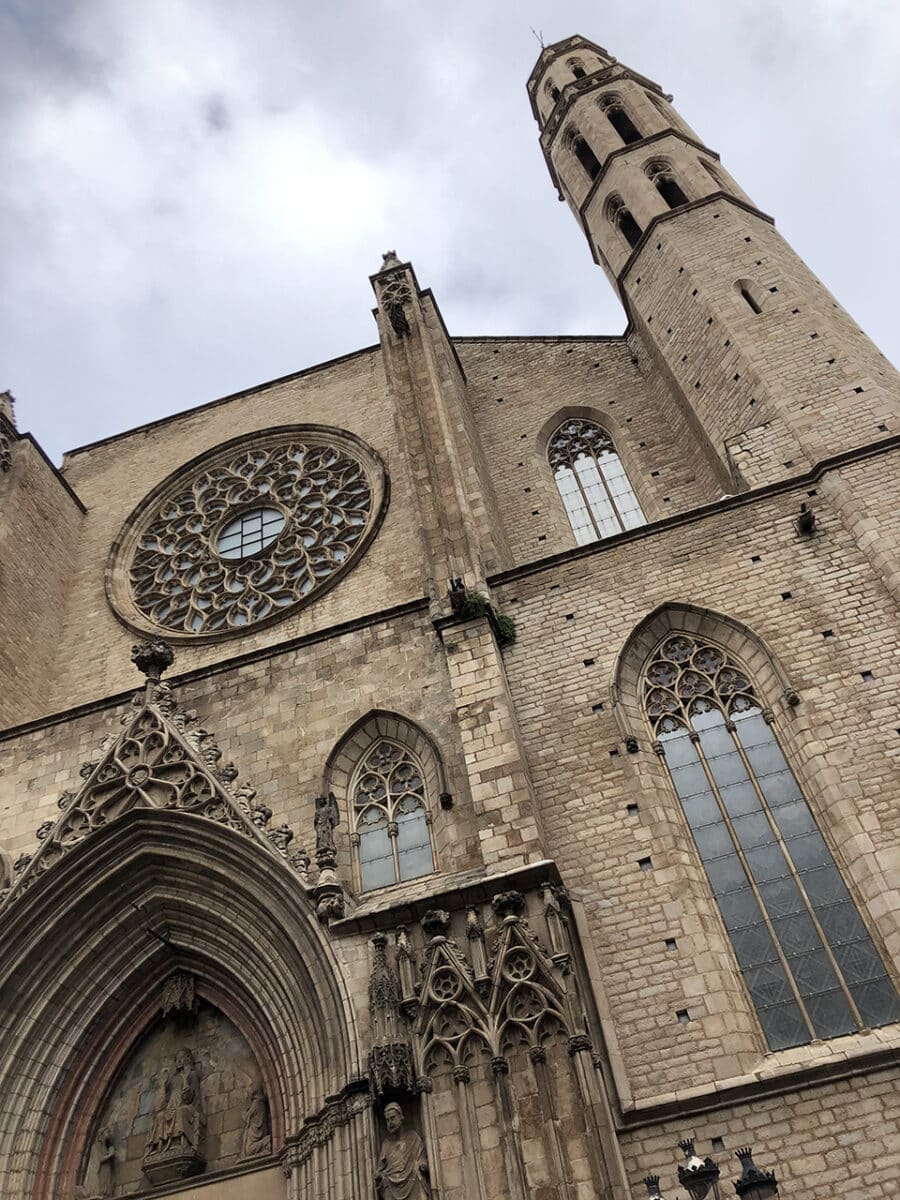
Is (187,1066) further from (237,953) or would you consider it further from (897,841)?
(897,841)

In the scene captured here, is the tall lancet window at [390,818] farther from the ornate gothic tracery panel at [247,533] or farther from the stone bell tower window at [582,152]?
the stone bell tower window at [582,152]

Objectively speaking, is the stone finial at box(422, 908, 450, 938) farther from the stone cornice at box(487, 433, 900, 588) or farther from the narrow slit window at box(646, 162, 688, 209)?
the narrow slit window at box(646, 162, 688, 209)

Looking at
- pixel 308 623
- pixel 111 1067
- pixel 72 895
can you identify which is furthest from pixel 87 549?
pixel 111 1067

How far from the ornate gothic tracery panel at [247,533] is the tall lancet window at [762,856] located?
5802mm

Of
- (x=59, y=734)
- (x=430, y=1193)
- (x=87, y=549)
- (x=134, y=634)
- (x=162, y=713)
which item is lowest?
(x=430, y=1193)

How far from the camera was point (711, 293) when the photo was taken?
43.7ft

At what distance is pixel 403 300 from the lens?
14969mm

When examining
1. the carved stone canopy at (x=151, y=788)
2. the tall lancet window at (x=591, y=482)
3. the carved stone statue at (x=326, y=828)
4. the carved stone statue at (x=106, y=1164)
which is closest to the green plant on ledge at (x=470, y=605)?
the carved stone statue at (x=326, y=828)

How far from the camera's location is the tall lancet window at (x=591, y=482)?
13852 mm

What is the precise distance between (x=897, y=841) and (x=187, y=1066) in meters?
6.19

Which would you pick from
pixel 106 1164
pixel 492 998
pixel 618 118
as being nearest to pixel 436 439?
pixel 492 998

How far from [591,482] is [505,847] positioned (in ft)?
26.5

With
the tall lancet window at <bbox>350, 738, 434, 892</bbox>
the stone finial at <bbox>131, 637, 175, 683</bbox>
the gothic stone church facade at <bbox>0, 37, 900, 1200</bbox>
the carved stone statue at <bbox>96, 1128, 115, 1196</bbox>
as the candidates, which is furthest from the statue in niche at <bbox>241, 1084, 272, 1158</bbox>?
the stone finial at <bbox>131, 637, 175, 683</bbox>

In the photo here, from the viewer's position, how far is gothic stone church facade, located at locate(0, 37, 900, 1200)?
6.43 metres
